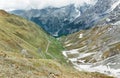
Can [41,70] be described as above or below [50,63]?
below

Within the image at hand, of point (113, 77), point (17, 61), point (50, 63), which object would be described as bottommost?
point (17, 61)

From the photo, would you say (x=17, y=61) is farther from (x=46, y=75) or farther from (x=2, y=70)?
(x=2, y=70)

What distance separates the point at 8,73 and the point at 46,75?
40.2ft

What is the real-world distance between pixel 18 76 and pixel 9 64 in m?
6.38

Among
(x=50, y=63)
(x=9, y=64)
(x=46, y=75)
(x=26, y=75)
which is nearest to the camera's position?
(x=26, y=75)

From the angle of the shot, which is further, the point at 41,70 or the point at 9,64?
the point at 41,70

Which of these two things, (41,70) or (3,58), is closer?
(3,58)

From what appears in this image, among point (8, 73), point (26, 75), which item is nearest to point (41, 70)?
point (26, 75)

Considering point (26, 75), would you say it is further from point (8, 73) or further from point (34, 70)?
point (34, 70)

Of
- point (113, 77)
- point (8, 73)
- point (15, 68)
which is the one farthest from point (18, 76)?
point (113, 77)

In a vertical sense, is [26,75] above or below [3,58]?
below

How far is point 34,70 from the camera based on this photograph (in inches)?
2157

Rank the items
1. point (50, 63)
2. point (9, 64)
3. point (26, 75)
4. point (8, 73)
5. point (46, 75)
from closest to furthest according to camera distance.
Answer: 1. point (8, 73)
2. point (26, 75)
3. point (9, 64)
4. point (46, 75)
5. point (50, 63)

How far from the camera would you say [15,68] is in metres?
49.0
